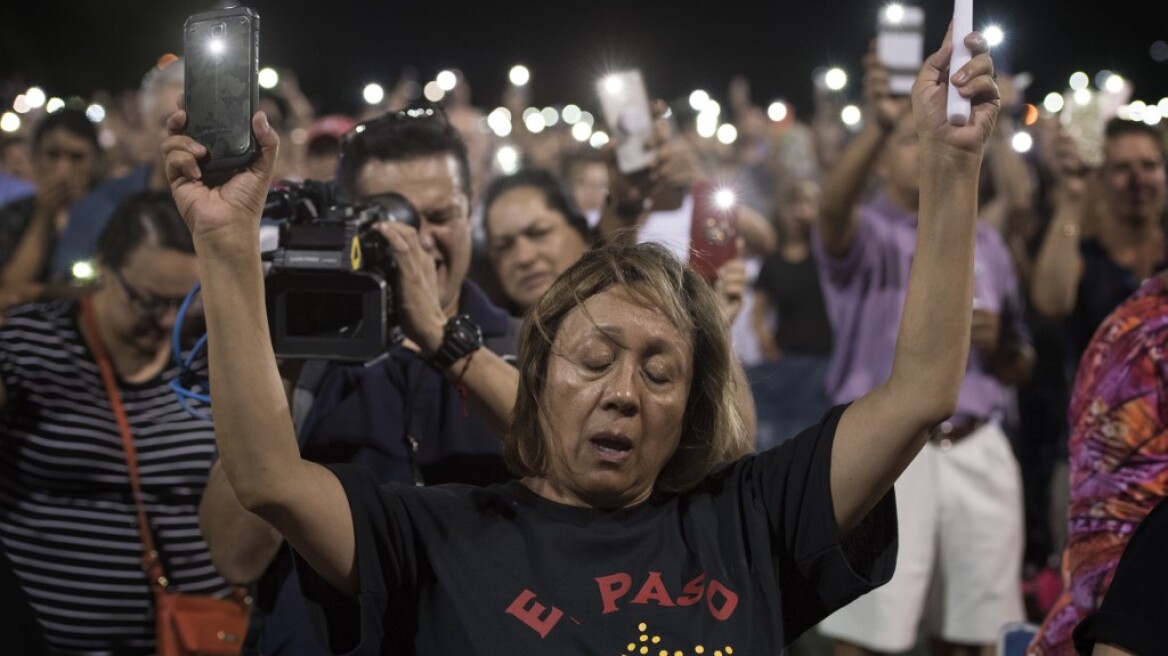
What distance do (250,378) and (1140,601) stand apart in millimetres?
1322

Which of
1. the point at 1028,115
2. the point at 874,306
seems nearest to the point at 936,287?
the point at 874,306

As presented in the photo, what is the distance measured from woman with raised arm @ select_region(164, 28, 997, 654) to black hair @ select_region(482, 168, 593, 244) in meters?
1.88

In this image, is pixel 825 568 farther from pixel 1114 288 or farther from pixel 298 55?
pixel 298 55

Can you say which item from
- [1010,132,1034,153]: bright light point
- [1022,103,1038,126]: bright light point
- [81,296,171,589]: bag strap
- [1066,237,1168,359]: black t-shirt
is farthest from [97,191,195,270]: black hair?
[1022,103,1038,126]: bright light point

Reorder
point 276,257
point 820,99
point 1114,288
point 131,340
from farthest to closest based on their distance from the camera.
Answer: point 820,99, point 1114,288, point 131,340, point 276,257

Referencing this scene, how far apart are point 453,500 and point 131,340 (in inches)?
74.7

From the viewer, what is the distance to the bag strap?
368cm

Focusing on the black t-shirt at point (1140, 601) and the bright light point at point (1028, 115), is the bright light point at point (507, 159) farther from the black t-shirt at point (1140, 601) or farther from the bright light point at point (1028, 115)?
the black t-shirt at point (1140, 601)

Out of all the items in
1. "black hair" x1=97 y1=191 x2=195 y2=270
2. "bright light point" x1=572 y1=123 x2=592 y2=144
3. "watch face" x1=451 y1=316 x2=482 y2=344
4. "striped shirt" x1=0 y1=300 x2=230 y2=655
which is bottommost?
"striped shirt" x1=0 y1=300 x2=230 y2=655

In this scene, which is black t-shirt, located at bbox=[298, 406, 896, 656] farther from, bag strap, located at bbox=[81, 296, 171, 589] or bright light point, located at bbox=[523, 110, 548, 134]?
bright light point, located at bbox=[523, 110, 548, 134]

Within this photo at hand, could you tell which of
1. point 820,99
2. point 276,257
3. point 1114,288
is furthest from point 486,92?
point 276,257

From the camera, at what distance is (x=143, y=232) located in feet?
12.8

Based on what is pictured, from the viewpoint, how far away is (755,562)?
7.25ft

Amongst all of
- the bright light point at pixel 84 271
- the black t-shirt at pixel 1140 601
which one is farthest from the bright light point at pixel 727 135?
the black t-shirt at pixel 1140 601
